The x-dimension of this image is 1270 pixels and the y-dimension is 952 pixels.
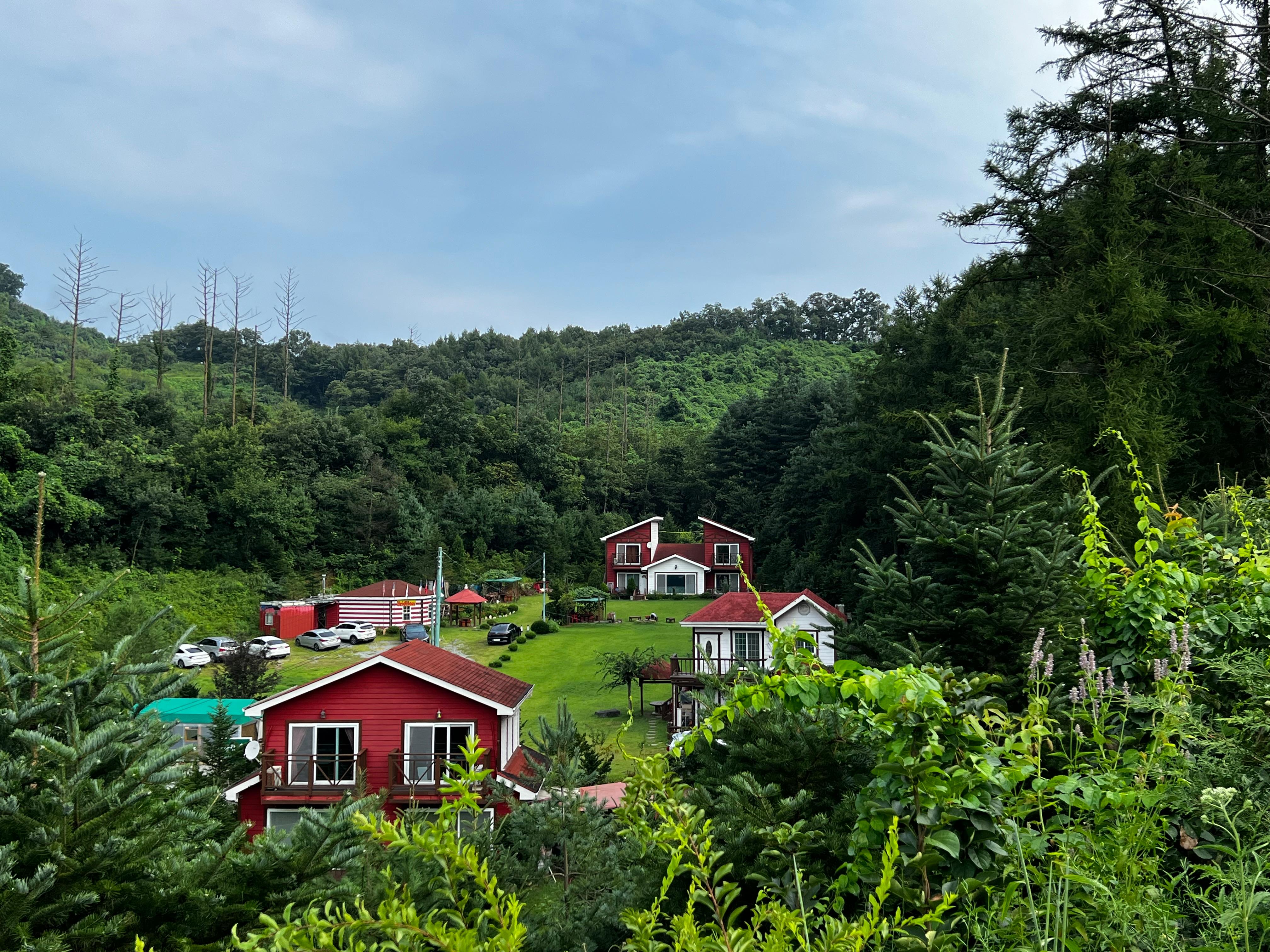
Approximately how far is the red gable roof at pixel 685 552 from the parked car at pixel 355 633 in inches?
726

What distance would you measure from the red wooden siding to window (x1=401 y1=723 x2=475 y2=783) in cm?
12

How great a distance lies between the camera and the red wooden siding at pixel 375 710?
14.5 metres

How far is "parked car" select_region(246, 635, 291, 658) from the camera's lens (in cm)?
2897

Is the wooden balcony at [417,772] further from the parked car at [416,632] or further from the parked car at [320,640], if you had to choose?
the parked car at [416,632]

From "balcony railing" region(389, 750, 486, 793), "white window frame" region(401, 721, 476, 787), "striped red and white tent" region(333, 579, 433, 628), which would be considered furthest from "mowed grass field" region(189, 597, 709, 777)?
"balcony railing" region(389, 750, 486, 793)

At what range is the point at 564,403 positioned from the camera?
76062 mm

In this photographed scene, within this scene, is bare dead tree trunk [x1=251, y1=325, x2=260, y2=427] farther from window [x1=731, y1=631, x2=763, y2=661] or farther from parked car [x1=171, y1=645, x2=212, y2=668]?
window [x1=731, y1=631, x2=763, y2=661]

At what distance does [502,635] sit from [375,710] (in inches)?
721

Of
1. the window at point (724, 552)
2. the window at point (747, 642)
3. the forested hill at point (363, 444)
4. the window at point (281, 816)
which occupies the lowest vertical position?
the window at point (281, 816)

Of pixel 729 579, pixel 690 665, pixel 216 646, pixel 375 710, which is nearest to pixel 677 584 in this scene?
pixel 729 579

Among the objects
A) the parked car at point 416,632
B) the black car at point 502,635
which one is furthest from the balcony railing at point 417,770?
the parked car at point 416,632

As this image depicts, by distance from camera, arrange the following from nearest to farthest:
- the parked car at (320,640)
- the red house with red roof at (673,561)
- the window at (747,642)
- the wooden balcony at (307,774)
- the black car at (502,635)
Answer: the wooden balcony at (307,774)
the window at (747,642)
the parked car at (320,640)
the black car at (502,635)
the red house with red roof at (673,561)

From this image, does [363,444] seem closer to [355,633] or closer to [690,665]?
[355,633]

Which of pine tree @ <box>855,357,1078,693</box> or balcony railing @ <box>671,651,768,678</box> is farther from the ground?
pine tree @ <box>855,357,1078,693</box>
